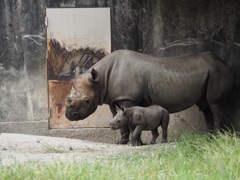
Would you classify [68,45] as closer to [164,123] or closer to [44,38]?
[44,38]

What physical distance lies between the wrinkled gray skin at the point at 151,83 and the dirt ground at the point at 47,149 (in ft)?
2.67

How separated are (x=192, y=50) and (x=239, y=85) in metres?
0.95

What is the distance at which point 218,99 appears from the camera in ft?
34.2

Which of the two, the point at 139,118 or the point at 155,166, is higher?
the point at 155,166

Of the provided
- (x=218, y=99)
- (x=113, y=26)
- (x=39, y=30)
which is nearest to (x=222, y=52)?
(x=218, y=99)

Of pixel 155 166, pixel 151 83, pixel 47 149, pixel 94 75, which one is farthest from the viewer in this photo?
pixel 151 83

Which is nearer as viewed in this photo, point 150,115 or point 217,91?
point 150,115

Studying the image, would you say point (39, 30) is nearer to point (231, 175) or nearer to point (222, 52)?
point (222, 52)

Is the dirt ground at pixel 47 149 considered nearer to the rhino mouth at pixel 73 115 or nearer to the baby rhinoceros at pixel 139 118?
the baby rhinoceros at pixel 139 118

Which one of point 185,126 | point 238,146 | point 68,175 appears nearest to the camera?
point 68,175

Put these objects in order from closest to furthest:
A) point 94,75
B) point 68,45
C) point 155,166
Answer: point 155,166 → point 94,75 → point 68,45

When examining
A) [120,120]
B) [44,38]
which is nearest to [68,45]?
[44,38]

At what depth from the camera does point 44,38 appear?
1109 cm

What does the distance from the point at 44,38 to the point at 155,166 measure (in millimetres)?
4705
